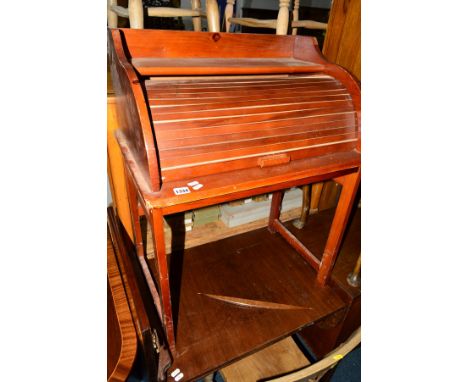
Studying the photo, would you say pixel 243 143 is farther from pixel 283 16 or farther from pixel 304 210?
pixel 304 210

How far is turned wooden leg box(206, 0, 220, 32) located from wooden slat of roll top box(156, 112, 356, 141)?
58 cm

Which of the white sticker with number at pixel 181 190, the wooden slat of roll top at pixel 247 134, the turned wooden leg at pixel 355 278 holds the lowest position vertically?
the turned wooden leg at pixel 355 278

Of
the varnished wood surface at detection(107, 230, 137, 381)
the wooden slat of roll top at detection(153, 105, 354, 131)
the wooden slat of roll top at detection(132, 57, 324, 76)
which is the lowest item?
the varnished wood surface at detection(107, 230, 137, 381)

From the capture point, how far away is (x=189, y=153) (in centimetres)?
91

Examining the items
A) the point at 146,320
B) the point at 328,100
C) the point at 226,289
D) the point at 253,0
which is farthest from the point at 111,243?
the point at 253,0

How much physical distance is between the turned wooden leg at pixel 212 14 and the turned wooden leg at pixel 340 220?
2.89 ft

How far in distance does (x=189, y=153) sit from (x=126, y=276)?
761 millimetres

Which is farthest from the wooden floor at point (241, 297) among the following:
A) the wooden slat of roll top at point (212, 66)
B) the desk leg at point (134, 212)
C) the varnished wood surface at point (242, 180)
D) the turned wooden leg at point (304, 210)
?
the wooden slat of roll top at point (212, 66)

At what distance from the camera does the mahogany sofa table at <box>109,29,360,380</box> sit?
90 cm

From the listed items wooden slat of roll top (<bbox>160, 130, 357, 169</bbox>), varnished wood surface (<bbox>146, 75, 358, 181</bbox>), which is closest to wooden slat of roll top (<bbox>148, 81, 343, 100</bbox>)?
varnished wood surface (<bbox>146, 75, 358, 181</bbox>)

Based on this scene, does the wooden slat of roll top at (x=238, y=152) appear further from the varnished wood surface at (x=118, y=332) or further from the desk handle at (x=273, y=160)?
the varnished wood surface at (x=118, y=332)

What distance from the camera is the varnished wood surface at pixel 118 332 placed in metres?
1.00

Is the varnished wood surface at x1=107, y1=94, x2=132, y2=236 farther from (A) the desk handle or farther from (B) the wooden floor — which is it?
(A) the desk handle

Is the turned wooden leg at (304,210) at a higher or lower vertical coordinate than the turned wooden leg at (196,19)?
lower
